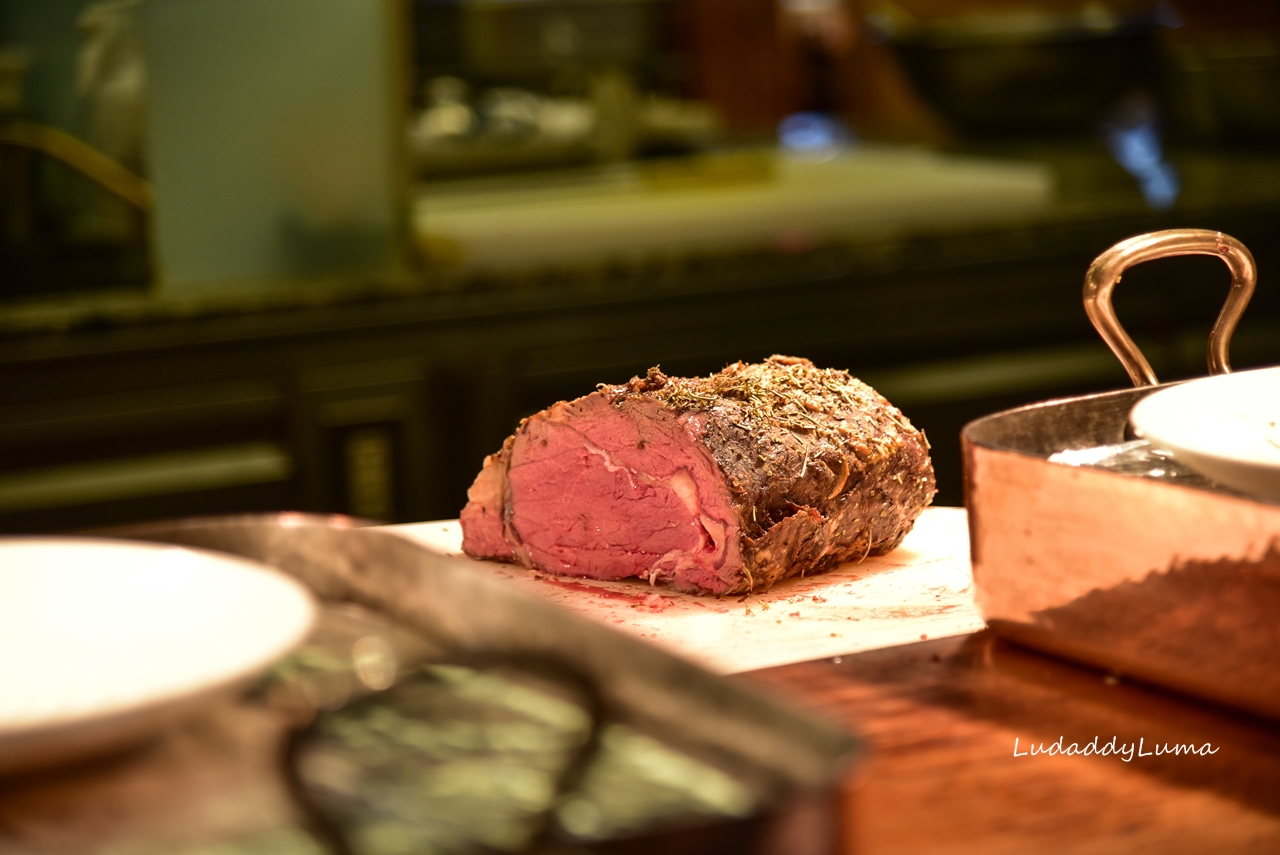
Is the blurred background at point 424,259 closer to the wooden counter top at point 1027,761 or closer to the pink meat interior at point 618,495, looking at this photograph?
the pink meat interior at point 618,495

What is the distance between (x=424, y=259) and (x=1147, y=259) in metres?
2.11

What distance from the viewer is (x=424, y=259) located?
324 centimetres

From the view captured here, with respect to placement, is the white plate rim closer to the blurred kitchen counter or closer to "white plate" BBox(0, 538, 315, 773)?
"white plate" BBox(0, 538, 315, 773)

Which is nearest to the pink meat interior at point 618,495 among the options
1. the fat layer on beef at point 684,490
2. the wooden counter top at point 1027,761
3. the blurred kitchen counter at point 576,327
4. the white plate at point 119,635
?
the fat layer on beef at point 684,490

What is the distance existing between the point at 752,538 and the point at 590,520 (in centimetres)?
17

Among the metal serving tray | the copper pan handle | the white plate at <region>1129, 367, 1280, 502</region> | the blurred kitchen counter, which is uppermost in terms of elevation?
the copper pan handle

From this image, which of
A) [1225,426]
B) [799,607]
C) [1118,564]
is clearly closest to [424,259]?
[799,607]

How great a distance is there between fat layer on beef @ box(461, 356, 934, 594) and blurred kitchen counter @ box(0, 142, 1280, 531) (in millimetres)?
1452

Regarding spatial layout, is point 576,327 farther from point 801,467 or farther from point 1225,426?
point 1225,426

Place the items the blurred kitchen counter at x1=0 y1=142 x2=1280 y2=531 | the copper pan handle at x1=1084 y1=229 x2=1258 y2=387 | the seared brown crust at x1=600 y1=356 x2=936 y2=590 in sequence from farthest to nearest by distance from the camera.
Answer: the blurred kitchen counter at x1=0 y1=142 x2=1280 y2=531 → the seared brown crust at x1=600 y1=356 x2=936 y2=590 → the copper pan handle at x1=1084 y1=229 x2=1258 y2=387

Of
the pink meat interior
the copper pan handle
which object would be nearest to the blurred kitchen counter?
the pink meat interior

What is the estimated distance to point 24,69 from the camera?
315 cm

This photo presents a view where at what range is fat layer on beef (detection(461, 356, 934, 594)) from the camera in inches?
58.2

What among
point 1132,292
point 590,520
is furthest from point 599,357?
point 590,520
